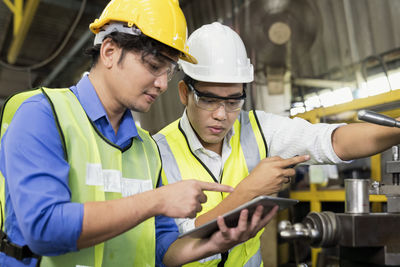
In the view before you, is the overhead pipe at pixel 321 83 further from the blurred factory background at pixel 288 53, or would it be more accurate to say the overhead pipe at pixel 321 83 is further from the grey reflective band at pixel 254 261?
the grey reflective band at pixel 254 261

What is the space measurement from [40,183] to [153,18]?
0.56 meters

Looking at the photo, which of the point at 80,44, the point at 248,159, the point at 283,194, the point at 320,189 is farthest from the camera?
the point at 80,44

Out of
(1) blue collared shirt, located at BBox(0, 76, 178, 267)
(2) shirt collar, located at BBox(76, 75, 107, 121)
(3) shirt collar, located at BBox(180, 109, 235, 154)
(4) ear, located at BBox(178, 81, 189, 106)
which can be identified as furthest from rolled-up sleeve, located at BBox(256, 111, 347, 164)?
(1) blue collared shirt, located at BBox(0, 76, 178, 267)

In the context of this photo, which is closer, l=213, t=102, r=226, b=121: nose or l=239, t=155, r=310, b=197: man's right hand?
l=239, t=155, r=310, b=197: man's right hand

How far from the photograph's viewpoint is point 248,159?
1589 millimetres

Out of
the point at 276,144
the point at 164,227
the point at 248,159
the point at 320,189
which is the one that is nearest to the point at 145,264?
the point at 164,227

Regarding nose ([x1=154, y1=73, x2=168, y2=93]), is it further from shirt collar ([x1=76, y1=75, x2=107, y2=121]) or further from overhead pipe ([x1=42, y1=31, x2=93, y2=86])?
overhead pipe ([x1=42, y1=31, x2=93, y2=86])

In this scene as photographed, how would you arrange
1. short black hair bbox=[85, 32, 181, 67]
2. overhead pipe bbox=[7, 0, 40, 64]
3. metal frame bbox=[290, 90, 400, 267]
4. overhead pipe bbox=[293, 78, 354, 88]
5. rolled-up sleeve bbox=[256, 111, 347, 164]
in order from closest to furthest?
short black hair bbox=[85, 32, 181, 67]
rolled-up sleeve bbox=[256, 111, 347, 164]
metal frame bbox=[290, 90, 400, 267]
overhead pipe bbox=[293, 78, 354, 88]
overhead pipe bbox=[7, 0, 40, 64]

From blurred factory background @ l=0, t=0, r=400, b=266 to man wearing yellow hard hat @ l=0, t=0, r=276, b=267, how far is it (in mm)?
991

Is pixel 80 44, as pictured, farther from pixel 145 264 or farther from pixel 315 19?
pixel 145 264

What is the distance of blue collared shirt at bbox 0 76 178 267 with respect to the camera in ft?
2.80

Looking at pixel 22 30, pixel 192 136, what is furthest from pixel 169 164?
pixel 22 30

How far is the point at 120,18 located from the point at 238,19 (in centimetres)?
246

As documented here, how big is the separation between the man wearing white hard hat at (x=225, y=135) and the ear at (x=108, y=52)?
1.52 ft
